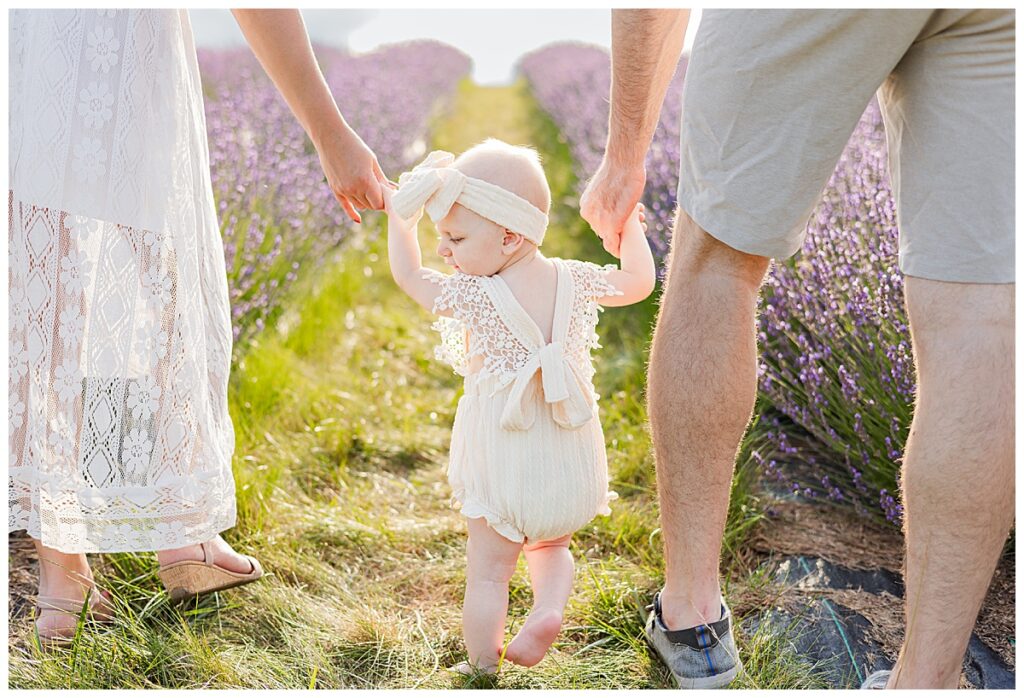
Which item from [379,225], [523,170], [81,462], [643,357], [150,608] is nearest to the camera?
[523,170]

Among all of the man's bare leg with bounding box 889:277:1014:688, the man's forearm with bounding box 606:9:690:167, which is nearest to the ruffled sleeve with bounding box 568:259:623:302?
the man's forearm with bounding box 606:9:690:167

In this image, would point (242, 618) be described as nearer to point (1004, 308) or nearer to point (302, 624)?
point (302, 624)

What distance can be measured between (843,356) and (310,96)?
134 centimetres

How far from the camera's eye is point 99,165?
6.22ft

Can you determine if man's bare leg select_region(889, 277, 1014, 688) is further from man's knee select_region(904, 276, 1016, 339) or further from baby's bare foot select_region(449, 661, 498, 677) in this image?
baby's bare foot select_region(449, 661, 498, 677)

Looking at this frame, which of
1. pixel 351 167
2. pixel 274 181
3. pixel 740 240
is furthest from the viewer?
pixel 274 181

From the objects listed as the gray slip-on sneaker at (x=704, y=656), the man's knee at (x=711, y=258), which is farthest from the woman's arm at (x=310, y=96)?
the gray slip-on sneaker at (x=704, y=656)

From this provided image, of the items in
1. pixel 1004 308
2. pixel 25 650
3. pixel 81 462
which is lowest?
pixel 25 650

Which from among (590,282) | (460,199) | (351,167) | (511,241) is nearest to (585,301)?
(590,282)

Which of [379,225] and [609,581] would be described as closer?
[609,581]

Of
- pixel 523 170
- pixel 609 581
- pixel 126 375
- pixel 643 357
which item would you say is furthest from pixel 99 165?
pixel 643 357

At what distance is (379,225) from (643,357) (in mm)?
2272

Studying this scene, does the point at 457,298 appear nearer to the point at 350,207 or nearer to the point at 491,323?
the point at 491,323

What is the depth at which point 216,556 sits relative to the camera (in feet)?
7.04
